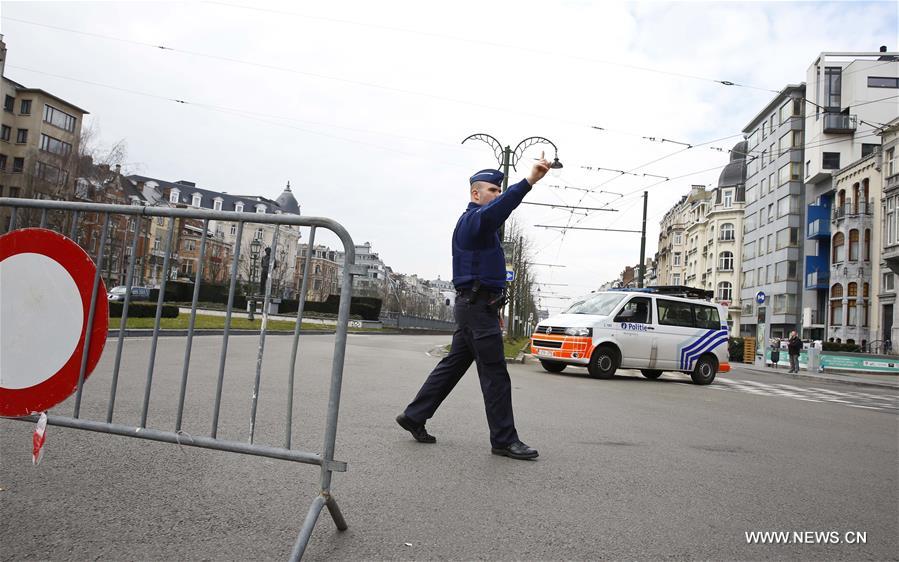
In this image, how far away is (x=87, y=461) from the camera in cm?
368

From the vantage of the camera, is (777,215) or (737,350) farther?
(777,215)

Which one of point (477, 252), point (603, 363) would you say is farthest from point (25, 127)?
point (477, 252)

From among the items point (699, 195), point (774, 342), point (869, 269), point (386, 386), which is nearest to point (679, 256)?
point (699, 195)

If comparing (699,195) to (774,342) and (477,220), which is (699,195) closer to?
(774,342)

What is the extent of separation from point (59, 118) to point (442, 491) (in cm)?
6658

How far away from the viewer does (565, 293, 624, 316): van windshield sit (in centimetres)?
1434

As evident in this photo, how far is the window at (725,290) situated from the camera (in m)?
74.6

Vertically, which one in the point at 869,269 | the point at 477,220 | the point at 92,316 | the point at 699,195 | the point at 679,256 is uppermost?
the point at 699,195

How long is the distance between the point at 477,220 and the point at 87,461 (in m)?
2.79

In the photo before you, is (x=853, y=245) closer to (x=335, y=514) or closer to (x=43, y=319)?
(x=335, y=514)

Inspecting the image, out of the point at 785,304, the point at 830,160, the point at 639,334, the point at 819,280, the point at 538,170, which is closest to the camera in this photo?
the point at 538,170

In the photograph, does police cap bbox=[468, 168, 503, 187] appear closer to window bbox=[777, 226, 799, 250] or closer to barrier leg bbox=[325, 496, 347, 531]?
barrier leg bbox=[325, 496, 347, 531]

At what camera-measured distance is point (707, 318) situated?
15422 mm

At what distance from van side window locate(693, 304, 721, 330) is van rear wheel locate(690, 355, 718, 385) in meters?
0.75
